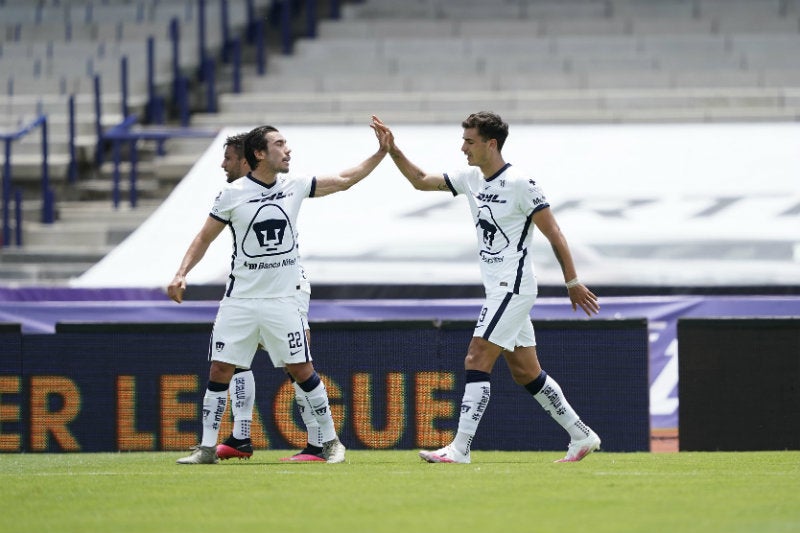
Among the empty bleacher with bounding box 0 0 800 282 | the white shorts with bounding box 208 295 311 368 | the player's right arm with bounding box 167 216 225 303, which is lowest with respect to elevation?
the white shorts with bounding box 208 295 311 368

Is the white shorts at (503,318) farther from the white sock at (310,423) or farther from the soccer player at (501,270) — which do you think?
the white sock at (310,423)

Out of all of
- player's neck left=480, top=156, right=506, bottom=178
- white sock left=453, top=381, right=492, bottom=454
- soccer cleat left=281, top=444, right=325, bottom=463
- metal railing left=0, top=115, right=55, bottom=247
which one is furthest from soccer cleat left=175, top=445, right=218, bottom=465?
metal railing left=0, top=115, right=55, bottom=247

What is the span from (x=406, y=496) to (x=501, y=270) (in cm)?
208

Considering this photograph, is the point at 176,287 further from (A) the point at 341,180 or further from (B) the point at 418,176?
(B) the point at 418,176

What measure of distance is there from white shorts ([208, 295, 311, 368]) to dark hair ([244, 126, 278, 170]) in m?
0.87

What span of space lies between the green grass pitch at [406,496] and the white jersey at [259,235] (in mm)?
1119

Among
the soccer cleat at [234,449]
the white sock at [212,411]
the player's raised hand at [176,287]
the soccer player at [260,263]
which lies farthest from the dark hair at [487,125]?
the soccer cleat at [234,449]

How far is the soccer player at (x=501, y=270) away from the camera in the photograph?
9250 mm

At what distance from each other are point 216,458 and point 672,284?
6333 mm

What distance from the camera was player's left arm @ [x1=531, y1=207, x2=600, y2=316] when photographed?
30.1 ft

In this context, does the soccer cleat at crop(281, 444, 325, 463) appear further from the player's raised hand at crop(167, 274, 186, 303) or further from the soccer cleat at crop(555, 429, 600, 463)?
the soccer cleat at crop(555, 429, 600, 463)

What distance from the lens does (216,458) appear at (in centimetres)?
975

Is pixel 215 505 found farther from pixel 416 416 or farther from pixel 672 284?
pixel 672 284

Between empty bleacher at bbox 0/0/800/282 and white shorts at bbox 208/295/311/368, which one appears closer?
white shorts at bbox 208/295/311/368
